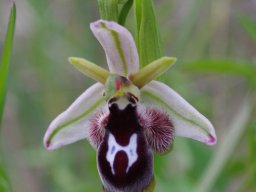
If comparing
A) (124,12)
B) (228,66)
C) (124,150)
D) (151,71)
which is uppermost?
(124,12)

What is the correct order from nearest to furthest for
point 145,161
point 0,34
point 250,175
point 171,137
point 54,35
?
point 145,161, point 171,137, point 250,175, point 54,35, point 0,34

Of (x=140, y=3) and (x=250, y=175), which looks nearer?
(x=140, y=3)

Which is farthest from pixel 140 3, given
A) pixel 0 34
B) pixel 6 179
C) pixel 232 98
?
pixel 232 98

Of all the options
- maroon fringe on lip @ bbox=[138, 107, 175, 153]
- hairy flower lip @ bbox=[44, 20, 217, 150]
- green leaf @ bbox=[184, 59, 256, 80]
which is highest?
hairy flower lip @ bbox=[44, 20, 217, 150]

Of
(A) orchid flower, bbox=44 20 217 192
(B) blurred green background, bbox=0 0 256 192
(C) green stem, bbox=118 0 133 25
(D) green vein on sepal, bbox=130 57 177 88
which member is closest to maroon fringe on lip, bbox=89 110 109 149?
(A) orchid flower, bbox=44 20 217 192

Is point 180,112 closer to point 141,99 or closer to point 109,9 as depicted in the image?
point 141,99

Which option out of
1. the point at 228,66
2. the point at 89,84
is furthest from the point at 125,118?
the point at 89,84

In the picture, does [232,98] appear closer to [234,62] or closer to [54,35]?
[54,35]

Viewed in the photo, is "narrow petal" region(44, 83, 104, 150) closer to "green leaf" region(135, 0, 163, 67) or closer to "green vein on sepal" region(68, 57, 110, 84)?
"green vein on sepal" region(68, 57, 110, 84)
